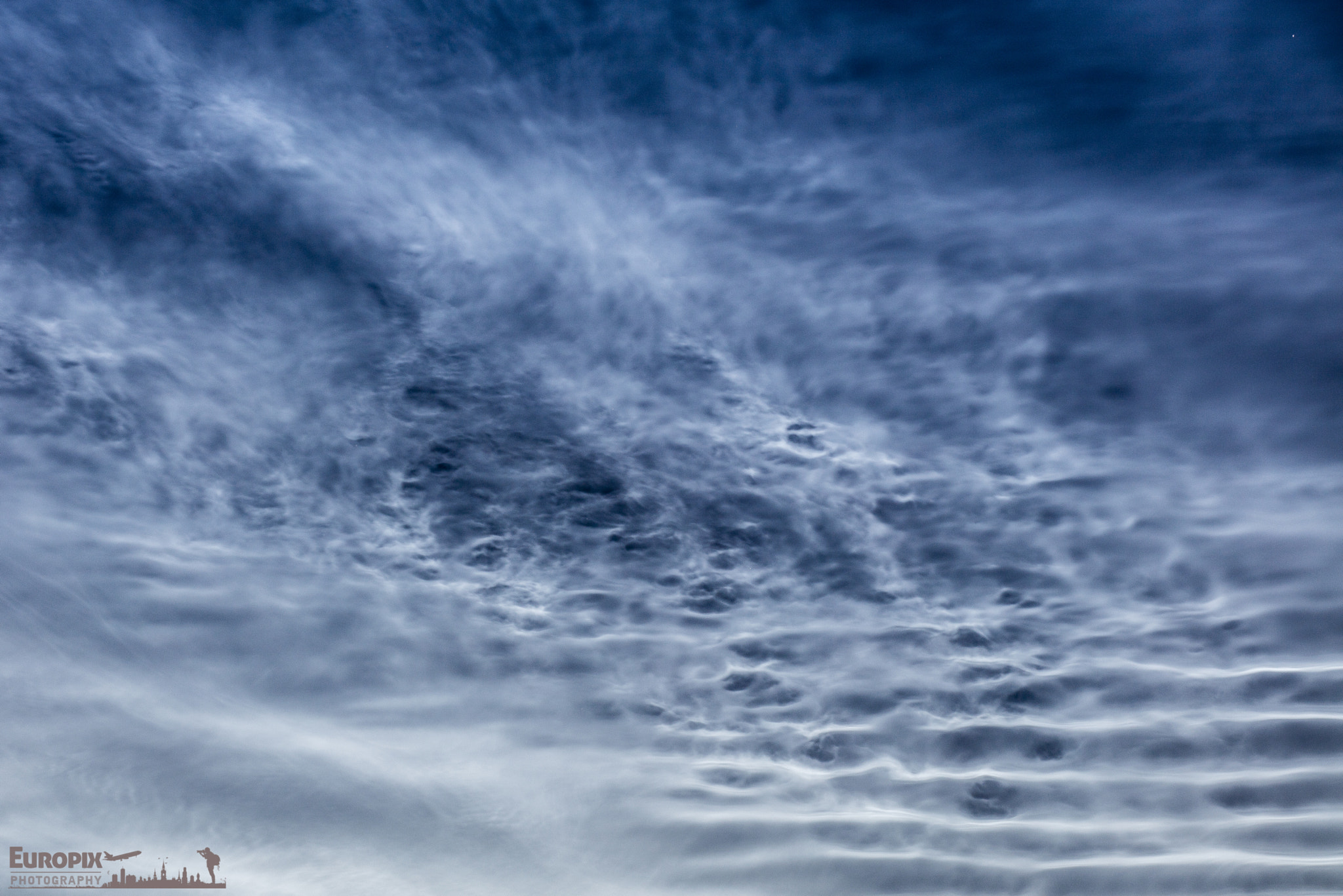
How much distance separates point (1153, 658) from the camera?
3.99 metres

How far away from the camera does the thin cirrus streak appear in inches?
146

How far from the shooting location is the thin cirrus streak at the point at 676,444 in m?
3.71

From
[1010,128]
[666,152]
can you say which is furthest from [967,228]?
[666,152]

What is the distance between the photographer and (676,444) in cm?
484
